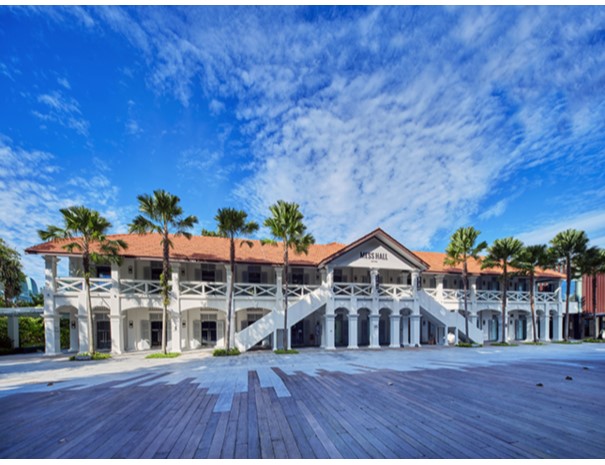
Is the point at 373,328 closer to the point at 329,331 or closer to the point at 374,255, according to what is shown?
the point at 329,331

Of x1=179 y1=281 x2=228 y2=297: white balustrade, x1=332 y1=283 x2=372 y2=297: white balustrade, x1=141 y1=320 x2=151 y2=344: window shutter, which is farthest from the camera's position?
x1=332 y1=283 x2=372 y2=297: white balustrade

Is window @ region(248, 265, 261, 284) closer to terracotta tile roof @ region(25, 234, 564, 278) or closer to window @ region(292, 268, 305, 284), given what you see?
terracotta tile roof @ region(25, 234, 564, 278)

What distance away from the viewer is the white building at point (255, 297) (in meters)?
17.8

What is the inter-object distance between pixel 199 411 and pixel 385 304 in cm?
1748

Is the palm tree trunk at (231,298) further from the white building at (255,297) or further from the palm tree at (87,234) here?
the palm tree at (87,234)

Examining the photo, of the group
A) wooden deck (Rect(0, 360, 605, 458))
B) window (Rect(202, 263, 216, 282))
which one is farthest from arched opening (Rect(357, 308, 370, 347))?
wooden deck (Rect(0, 360, 605, 458))

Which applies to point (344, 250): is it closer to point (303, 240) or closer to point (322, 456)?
point (303, 240)

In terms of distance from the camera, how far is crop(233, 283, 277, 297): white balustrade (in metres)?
19.6

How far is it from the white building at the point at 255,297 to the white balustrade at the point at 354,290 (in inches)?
4.4

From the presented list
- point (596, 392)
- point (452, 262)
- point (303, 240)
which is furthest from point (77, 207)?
point (452, 262)

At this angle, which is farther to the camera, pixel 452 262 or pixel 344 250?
pixel 452 262

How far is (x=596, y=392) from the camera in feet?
26.1

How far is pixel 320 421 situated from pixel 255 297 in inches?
559

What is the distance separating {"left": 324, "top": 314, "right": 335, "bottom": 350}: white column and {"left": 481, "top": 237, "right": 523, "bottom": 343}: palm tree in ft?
50.0
